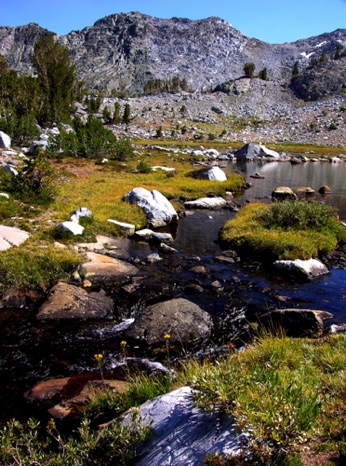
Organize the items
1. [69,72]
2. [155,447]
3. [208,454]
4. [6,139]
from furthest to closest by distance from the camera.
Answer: [69,72] → [6,139] → [155,447] → [208,454]

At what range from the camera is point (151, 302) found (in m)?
13.1

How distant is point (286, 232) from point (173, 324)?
10.4 meters

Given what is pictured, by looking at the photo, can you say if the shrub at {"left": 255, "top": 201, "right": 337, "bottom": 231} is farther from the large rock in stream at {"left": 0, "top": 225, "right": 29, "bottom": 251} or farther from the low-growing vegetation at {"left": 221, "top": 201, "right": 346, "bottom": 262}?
the large rock in stream at {"left": 0, "top": 225, "right": 29, "bottom": 251}

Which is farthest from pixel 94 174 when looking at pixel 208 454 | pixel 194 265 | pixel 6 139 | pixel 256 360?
pixel 208 454

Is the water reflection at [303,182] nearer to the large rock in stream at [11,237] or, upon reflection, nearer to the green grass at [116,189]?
the green grass at [116,189]

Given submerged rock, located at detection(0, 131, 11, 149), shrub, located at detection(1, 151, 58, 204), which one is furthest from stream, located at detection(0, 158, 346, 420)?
submerged rock, located at detection(0, 131, 11, 149)

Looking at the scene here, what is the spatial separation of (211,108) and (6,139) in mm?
117987

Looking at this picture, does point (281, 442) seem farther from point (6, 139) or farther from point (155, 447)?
point (6, 139)

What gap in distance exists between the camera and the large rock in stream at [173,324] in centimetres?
1075

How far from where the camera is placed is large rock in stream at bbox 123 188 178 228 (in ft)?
76.1

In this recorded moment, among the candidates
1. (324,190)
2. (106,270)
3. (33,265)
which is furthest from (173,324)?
(324,190)

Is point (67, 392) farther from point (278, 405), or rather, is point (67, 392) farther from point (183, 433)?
point (278, 405)

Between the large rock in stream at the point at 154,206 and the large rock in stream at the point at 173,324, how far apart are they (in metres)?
11.2

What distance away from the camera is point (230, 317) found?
12.3 meters
